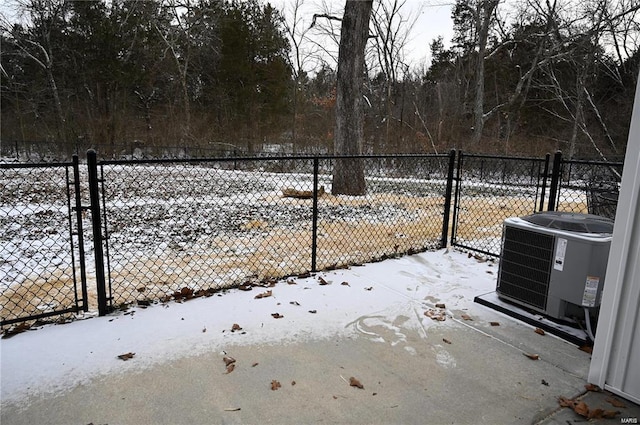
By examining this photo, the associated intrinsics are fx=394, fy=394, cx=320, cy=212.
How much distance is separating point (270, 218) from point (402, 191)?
4918mm

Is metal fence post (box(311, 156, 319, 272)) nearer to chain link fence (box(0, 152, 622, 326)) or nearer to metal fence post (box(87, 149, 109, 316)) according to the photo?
chain link fence (box(0, 152, 622, 326))

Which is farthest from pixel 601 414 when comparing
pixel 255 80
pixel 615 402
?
pixel 255 80

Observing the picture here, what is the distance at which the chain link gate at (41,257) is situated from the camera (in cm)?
280

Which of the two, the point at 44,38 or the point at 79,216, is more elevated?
the point at 44,38

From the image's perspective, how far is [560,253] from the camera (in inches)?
108

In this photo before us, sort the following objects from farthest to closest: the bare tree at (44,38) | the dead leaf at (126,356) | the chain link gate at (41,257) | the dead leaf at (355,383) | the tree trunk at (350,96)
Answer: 1. the bare tree at (44,38)
2. the tree trunk at (350,96)
3. the chain link gate at (41,257)
4. the dead leaf at (126,356)
5. the dead leaf at (355,383)

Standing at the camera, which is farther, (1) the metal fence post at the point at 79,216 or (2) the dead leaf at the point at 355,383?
(1) the metal fence post at the point at 79,216

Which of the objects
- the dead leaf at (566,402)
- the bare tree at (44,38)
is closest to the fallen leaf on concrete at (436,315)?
the dead leaf at (566,402)

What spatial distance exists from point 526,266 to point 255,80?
21127 millimetres

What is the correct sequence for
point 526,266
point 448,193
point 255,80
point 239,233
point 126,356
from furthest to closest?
1. point 255,80
2. point 239,233
3. point 448,193
4. point 526,266
5. point 126,356

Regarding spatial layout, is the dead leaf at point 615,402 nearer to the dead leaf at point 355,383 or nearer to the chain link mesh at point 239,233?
the dead leaf at point 355,383

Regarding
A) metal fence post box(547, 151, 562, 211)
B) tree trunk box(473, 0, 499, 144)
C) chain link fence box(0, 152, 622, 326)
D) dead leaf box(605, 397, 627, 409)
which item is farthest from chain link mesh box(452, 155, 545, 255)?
tree trunk box(473, 0, 499, 144)

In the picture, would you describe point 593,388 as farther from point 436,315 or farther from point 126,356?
point 126,356

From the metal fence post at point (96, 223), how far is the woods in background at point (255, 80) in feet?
54.1
